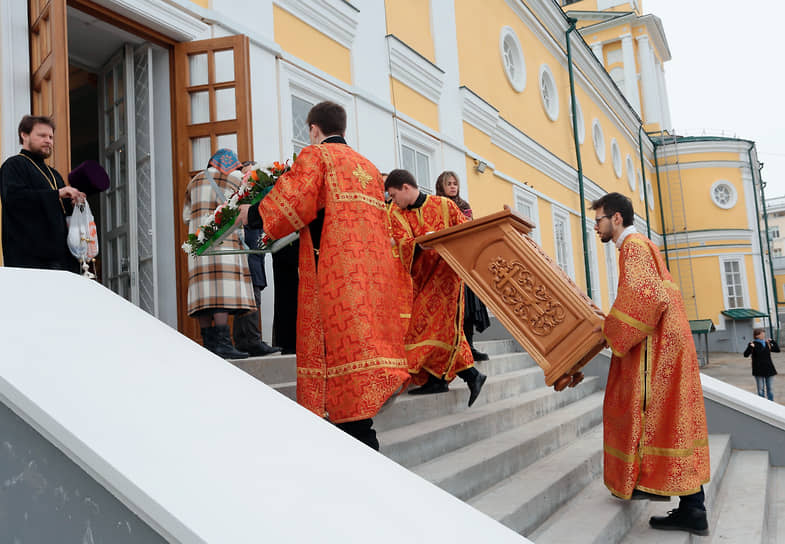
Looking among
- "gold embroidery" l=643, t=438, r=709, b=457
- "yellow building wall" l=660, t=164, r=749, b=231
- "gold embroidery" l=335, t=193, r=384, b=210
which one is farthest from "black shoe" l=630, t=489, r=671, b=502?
"yellow building wall" l=660, t=164, r=749, b=231

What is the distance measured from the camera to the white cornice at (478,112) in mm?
10930

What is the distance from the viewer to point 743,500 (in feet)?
14.3

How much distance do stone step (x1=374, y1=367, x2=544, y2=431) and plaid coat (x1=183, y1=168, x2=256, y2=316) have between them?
1.37 meters

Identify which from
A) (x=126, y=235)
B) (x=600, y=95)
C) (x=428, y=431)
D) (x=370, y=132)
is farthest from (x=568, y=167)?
(x=428, y=431)

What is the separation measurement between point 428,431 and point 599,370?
418cm

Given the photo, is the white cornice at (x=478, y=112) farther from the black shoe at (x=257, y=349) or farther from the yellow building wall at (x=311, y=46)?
the black shoe at (x=257, y=349)

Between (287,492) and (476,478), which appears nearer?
(287,492)

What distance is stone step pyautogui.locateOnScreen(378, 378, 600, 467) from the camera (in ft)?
12.1

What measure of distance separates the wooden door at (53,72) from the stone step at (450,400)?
8.63 feet

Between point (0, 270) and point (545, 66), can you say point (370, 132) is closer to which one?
point (0, 270)

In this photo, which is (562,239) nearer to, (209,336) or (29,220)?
(209,336)

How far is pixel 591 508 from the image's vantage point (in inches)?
145

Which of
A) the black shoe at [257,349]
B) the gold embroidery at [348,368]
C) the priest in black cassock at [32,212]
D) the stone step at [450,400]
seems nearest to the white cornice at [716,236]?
the stone step at [450,400]

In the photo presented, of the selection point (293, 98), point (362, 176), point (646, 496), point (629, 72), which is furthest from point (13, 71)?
point (629, 72)
